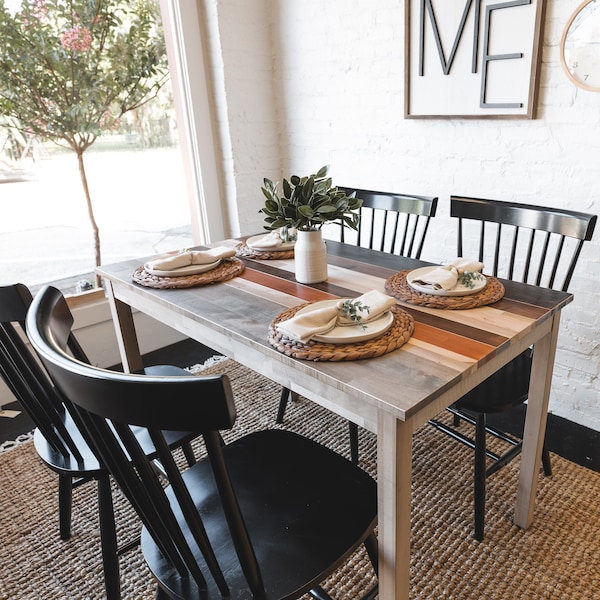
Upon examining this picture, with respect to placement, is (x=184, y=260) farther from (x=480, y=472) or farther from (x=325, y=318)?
(x=480, y=472)

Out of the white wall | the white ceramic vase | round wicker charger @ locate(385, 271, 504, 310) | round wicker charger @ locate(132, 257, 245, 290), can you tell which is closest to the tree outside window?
the white wall

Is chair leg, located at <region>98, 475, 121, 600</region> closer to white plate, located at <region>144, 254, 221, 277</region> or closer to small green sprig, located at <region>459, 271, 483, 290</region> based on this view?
white plate, located at <region>144, 254, 221, 277</region>

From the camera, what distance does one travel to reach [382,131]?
234 centimetres

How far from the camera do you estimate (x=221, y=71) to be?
256cm

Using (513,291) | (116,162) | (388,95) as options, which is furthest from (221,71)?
(513,291)

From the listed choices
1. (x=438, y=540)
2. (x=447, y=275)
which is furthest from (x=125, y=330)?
(x=438, y=540)

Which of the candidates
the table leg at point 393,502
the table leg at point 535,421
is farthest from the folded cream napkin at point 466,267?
the table leg at point 393,502

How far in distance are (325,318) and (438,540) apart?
855mm

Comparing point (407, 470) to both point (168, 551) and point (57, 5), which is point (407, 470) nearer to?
point (168, 551)

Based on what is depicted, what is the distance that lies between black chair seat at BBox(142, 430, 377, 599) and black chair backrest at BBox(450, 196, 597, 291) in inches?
36.7

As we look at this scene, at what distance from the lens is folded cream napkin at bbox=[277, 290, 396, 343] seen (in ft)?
3.54

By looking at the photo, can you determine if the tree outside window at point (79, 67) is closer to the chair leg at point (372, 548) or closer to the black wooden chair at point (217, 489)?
the black wooden chair at point (217, 489)

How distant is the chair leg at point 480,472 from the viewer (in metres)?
1.40

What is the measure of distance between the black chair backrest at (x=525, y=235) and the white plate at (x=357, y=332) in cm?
70
